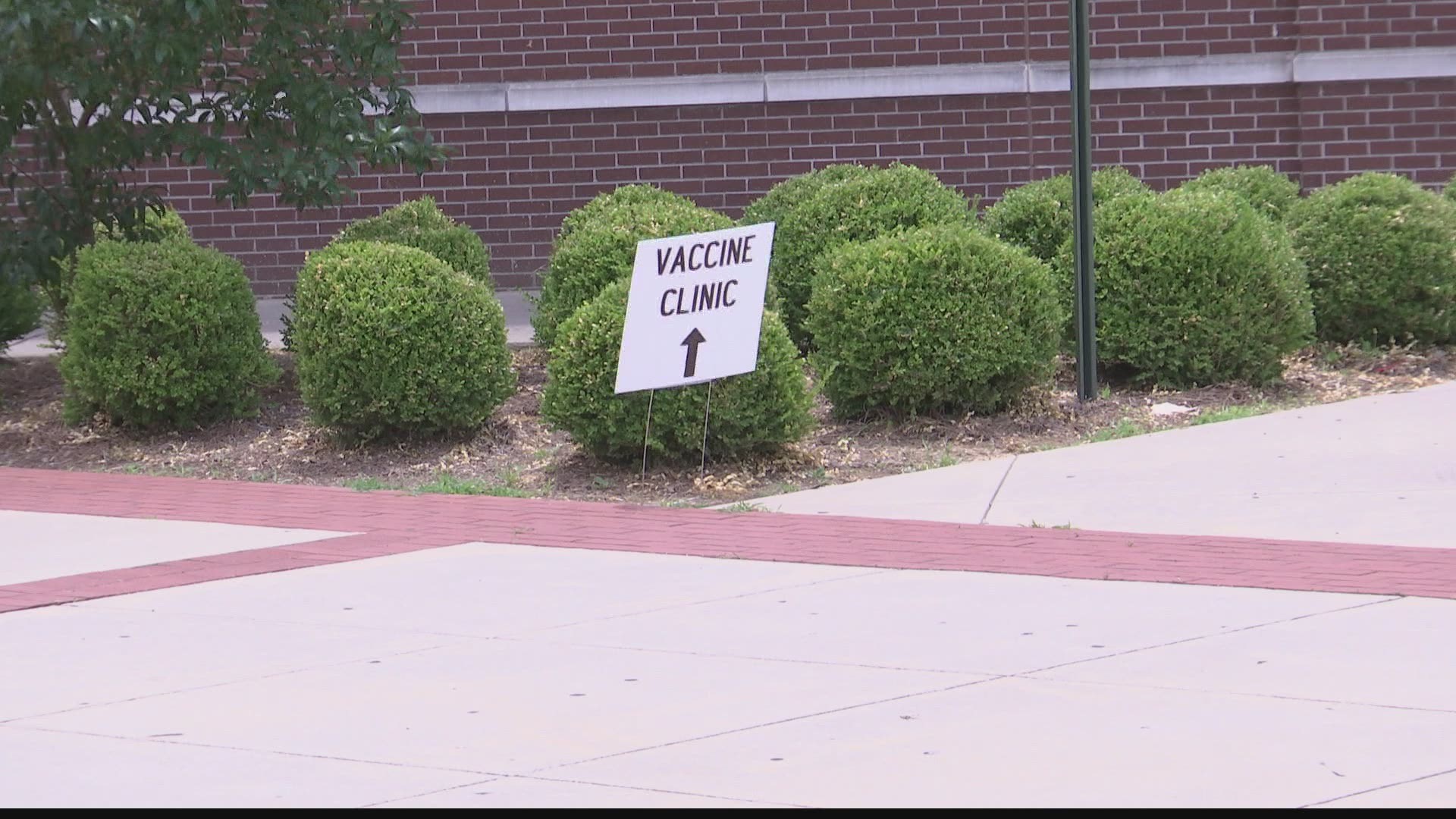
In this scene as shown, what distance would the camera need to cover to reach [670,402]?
9508 mm

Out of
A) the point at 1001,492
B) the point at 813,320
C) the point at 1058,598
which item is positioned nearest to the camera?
the point at 1058,598

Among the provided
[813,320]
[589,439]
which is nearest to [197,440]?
[589,439]

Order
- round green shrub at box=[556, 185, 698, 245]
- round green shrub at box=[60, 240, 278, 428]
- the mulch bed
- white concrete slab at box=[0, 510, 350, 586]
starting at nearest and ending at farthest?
white concrete slab at box=[0, 510, 350, 586], the mulch bed, round green shrub at box=[60, 240, 278, 428], round green shrub at box=[556, 185, 698, 245]

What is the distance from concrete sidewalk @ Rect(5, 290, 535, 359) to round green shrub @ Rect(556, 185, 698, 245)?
0.62m

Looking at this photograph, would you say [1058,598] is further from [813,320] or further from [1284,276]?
[1284,276]

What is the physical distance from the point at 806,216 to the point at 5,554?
5.69 m

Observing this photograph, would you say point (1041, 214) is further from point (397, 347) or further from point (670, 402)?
point (397, 347)

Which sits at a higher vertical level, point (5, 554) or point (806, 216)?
point (806, 216)

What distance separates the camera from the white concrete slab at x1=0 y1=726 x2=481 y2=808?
468cm

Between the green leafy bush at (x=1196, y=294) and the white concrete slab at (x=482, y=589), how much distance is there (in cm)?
422

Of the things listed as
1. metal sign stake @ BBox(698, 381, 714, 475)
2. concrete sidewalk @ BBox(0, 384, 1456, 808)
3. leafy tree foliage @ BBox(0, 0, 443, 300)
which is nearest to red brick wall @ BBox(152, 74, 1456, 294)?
leafy tree foliage @ BBox(0, 0, 443, 300)

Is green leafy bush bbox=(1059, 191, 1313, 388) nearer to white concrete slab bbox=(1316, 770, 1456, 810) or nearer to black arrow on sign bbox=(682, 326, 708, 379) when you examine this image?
black arrow on sign bbox=(682, 326, 708, 379)
